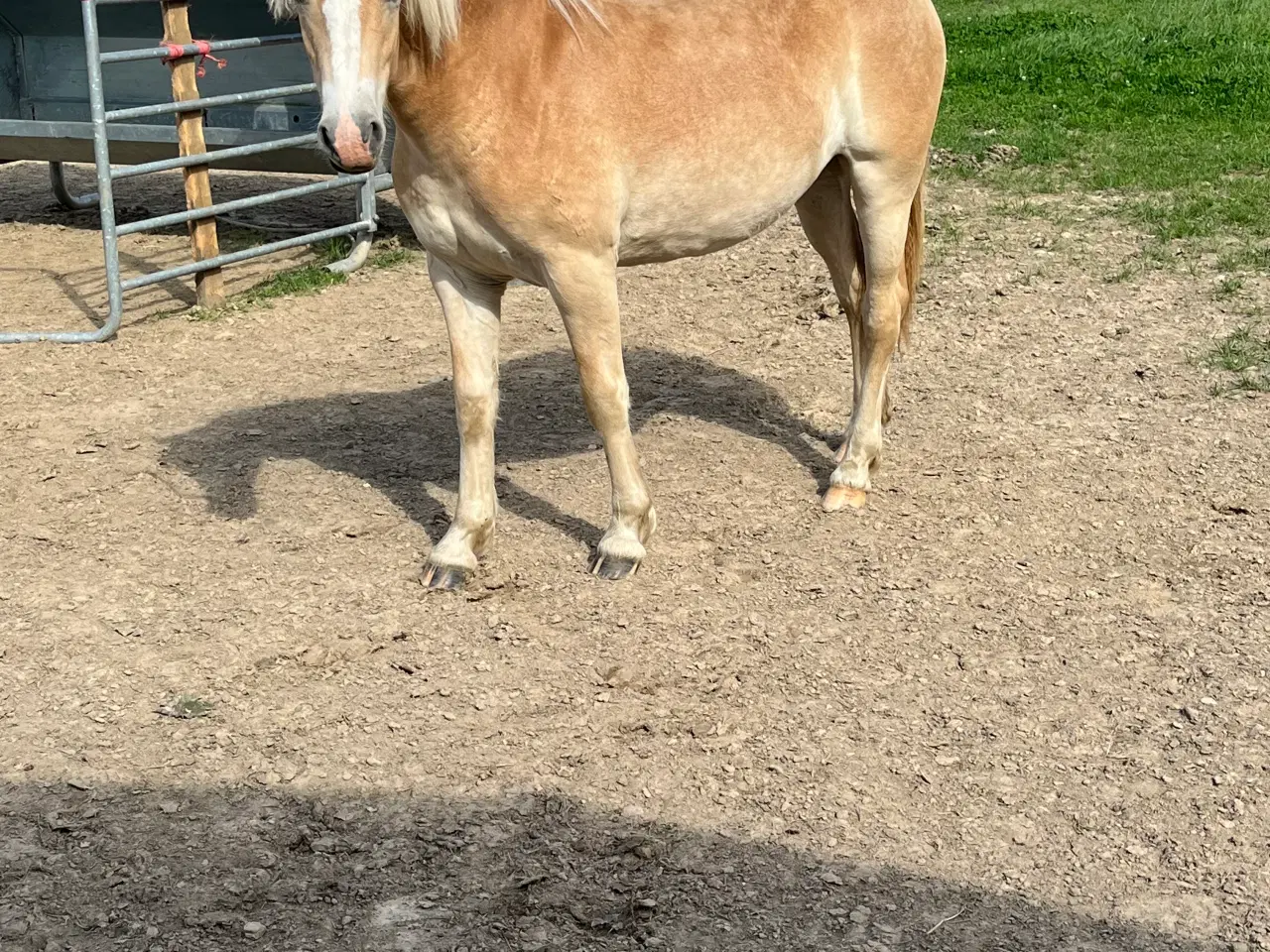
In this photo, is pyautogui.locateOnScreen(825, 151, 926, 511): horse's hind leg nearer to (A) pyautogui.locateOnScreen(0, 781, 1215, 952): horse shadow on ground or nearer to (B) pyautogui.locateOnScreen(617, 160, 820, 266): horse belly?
(B) pyautogui.locateOnScreen(617, 160, 820, 266): horse belly

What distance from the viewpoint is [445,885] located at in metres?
2.65

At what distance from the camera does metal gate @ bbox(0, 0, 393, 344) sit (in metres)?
6.07

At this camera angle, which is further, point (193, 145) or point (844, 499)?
point (193, 145)

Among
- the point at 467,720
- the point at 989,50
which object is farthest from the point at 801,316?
the point at 989,50

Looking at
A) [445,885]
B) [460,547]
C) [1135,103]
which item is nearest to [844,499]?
[460,547]

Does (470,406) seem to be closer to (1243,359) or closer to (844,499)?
(844,499)

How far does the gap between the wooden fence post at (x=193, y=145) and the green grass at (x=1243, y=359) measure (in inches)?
179

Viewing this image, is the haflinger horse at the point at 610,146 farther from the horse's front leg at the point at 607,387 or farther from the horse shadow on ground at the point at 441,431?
the horse shadow on ground at the point at 441,431

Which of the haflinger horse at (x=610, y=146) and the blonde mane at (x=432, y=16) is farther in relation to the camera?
the haflinger horse at (x=610, y=146)

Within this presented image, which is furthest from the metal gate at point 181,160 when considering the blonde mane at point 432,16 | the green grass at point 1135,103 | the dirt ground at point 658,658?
the green grass at point 1135,103

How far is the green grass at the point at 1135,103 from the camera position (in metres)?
→ 7.74

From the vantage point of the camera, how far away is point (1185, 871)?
2.65 meters

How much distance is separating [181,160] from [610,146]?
354 cm

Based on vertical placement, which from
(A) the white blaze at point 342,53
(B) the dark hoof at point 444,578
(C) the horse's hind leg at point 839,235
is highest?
(A) the white blaze at point 342,53
